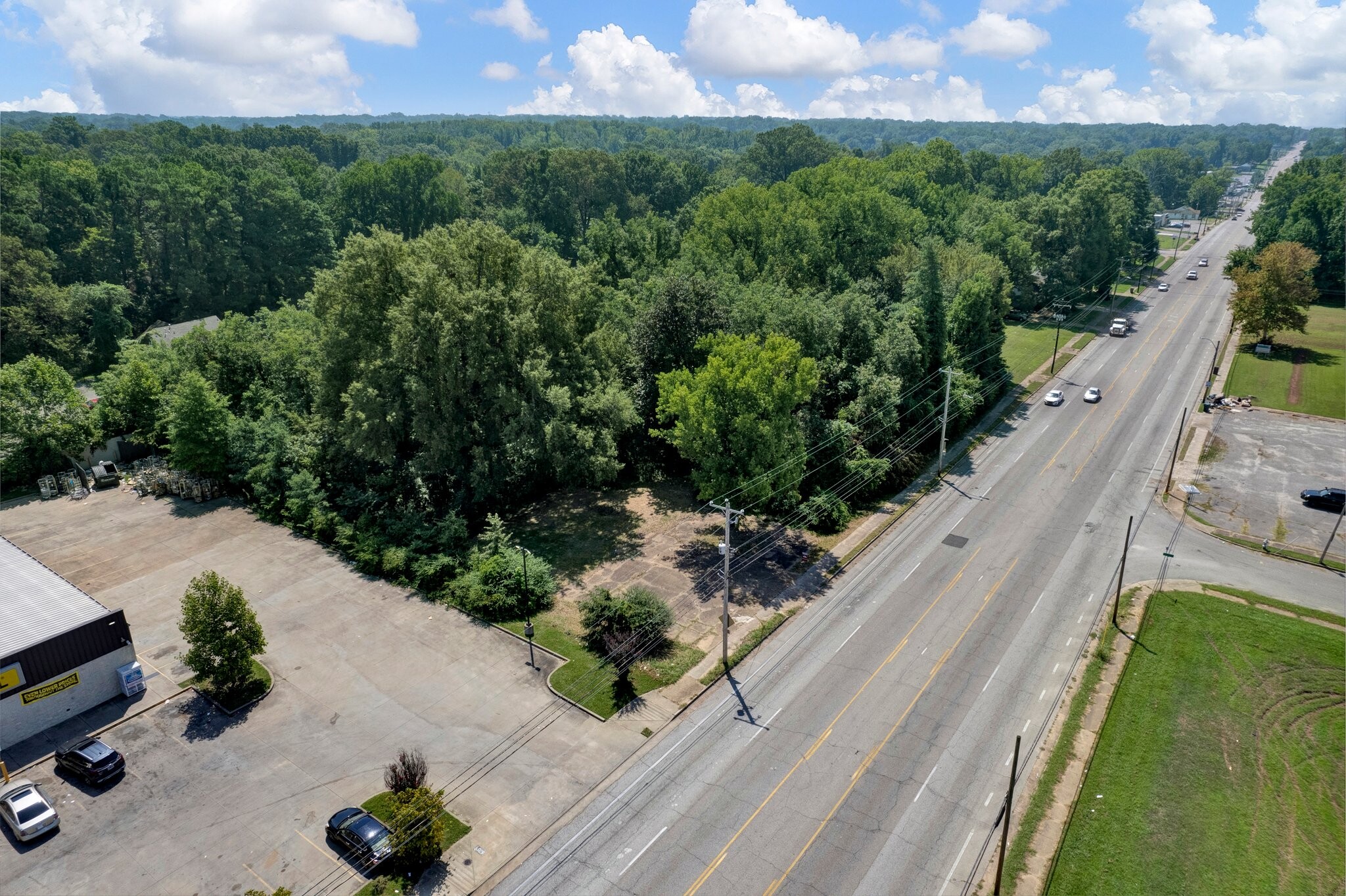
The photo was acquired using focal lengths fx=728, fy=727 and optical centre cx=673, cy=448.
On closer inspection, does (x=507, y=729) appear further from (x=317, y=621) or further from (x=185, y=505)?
(x=185, y=505)

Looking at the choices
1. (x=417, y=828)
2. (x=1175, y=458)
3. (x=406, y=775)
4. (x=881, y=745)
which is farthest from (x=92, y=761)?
(x=1175, y=458)

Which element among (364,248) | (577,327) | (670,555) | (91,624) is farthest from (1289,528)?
(91,624)

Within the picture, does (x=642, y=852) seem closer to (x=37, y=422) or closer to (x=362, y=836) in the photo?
(x=362, y=836)

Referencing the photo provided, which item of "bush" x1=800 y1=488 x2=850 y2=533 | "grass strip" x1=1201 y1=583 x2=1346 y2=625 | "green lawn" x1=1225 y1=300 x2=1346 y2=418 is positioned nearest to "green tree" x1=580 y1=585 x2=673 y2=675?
"bush" x1=800 y1=488 x2=850 y2=533

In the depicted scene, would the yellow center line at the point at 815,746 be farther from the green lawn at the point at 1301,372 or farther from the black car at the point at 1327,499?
the green lawn at the point at 1301,372

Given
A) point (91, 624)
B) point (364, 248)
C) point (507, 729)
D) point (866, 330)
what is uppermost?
point (364, 248)

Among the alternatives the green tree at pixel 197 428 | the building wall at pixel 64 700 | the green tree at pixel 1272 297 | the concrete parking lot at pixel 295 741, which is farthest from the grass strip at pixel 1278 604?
the green tree at pixel 197 428
